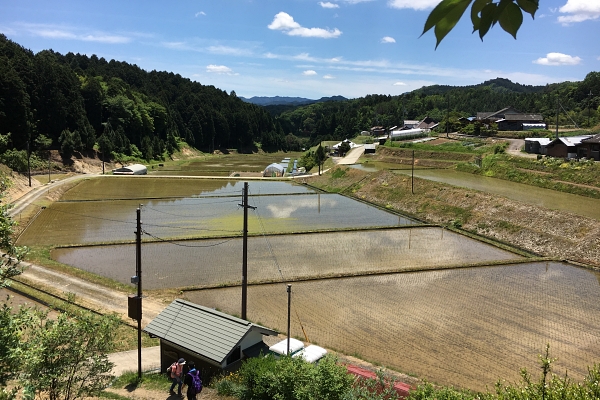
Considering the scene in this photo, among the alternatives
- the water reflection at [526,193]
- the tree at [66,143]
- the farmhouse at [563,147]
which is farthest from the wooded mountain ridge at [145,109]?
the farmhouse at [563,147]

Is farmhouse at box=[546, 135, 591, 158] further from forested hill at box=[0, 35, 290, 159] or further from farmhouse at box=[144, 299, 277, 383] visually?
forested hill at box=[0, 35, 290, 159]

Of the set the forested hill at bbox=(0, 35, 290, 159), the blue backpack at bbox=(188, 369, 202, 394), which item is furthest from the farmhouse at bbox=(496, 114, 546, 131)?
the blue backpack at bbox=(188, 369, 202, 394)

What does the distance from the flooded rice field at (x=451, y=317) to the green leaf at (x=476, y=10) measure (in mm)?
11603

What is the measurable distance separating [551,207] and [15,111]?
49066mm

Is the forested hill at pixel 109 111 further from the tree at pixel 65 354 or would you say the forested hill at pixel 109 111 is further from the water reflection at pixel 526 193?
the water reflection at pixel 526 193

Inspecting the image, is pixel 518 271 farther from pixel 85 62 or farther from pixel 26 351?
pixel 85 62

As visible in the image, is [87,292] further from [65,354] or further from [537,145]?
[537,145]

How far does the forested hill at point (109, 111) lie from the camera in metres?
48.8

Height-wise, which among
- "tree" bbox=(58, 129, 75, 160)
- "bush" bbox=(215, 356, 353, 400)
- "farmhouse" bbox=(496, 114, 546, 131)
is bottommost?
"bush" bbox=(215, 356, 353, 400)

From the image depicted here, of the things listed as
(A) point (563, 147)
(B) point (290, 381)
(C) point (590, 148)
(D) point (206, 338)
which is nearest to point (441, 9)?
(B) point (290, 381)

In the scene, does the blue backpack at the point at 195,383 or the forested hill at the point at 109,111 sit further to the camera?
the forested hill at the point at 109,111

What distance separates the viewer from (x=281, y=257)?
858 inches

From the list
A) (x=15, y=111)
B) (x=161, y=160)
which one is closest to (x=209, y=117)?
(x=161, y=160)

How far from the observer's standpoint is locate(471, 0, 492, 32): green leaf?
1.22m
